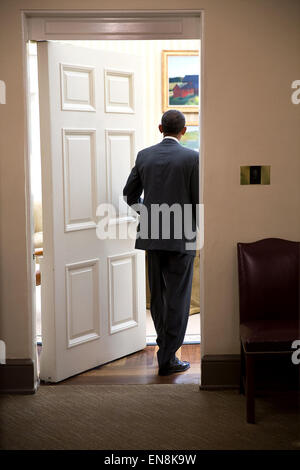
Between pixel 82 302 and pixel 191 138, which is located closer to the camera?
pixel 82 302

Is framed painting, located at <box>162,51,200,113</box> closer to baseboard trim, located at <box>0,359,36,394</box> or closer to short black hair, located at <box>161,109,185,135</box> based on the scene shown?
short black hair, located at <box>161,109,185,135</box>

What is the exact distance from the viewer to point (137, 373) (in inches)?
168

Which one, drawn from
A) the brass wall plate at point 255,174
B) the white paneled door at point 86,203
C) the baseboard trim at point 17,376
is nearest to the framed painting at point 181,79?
the white paneled door at point 86,203

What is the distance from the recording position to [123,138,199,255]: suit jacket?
4.10 m

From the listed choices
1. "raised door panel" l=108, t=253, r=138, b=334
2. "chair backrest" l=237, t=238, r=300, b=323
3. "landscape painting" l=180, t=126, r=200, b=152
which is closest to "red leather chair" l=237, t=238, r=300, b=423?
"chair backrest" l=237, t=238, r=300, b=323

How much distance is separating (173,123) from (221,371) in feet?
5.35

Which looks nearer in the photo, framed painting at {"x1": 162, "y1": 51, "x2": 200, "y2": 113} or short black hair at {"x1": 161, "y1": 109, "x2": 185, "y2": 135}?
short black hair at {"x1": 161, "y1": 109, "x2": 185, "y2": 135}

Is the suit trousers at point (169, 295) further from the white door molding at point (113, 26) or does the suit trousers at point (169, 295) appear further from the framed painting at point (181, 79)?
the framed painting at point (181, 79)

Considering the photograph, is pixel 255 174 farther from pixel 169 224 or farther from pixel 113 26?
pixel 113 26

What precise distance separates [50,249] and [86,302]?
1.64 feet

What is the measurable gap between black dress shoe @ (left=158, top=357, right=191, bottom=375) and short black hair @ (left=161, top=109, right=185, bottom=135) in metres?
1.56

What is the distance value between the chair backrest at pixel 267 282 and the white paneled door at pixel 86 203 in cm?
107

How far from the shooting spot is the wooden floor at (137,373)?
4098 mm

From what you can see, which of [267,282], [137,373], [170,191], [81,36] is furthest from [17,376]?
[81,36]
